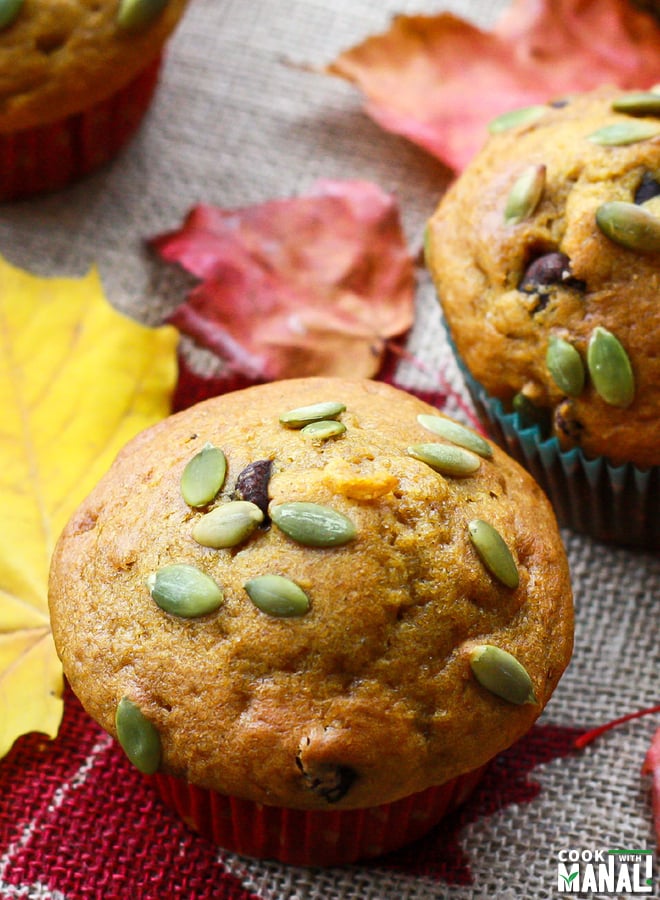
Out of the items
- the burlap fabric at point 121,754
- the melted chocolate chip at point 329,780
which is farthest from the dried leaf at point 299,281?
the melted chocolate chip at point 329,780

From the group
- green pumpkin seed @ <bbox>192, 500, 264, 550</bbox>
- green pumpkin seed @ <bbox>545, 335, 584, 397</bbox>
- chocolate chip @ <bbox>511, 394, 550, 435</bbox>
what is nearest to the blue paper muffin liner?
chocolate chip @ <bbox>511, 394, 550, 435</bbox>

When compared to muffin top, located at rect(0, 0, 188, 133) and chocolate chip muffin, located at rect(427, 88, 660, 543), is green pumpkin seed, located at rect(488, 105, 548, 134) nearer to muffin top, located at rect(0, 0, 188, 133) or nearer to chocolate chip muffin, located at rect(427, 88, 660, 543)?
chocolate chip muffin, located at rect(427, 88, 660, 543)

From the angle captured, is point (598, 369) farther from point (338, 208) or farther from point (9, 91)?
point (9, 91)

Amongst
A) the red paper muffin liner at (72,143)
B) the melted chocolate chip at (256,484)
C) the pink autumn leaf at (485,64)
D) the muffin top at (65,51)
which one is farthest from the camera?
the pink autumn leaf at (485,64)

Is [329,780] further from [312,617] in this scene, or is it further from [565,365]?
[565,365]

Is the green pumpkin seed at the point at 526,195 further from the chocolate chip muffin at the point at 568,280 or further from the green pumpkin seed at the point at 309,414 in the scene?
the green pumpkin seed at the point at 309,414

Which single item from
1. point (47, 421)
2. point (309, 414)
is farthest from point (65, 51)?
point (309, 414)

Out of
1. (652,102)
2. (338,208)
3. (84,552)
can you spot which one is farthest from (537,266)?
(84,552)
